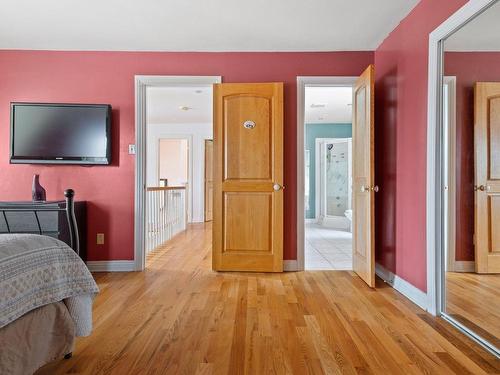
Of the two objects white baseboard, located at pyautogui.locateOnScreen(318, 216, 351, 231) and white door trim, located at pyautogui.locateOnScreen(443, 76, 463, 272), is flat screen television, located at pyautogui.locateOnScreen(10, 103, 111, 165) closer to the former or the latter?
white door trim, located at pyautogui.locateOnScreen(443, 76, 463, 272)

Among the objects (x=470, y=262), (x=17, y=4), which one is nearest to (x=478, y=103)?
(x=470, y=262)

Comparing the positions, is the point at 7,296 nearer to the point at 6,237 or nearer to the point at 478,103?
the point at 6,237

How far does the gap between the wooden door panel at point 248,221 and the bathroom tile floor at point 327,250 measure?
2.16 ft

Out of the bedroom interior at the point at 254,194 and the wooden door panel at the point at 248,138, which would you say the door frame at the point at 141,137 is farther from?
the wooden door panel at the point at 248,138

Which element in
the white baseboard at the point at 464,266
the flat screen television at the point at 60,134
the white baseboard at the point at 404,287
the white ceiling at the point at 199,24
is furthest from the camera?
the flat screen television at the point at 60,134

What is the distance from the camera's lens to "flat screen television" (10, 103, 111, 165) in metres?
3.43

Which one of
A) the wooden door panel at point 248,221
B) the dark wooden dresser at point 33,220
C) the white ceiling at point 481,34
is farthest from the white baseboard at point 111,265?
the white ceiling at point 481,34

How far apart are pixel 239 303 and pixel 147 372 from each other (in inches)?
41.3

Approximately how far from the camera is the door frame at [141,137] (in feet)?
11.6

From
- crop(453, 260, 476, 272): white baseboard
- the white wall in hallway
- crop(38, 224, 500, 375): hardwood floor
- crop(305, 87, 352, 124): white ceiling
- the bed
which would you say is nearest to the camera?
the bed

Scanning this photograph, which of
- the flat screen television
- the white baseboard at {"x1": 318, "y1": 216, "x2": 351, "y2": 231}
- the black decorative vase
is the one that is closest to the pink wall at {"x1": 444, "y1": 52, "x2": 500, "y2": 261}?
the flat screen television

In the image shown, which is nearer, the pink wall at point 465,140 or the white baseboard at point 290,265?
the pink wall at point 465,140

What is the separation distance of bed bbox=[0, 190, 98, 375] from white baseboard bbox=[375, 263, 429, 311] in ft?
7.39

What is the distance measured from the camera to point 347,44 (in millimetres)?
3412
